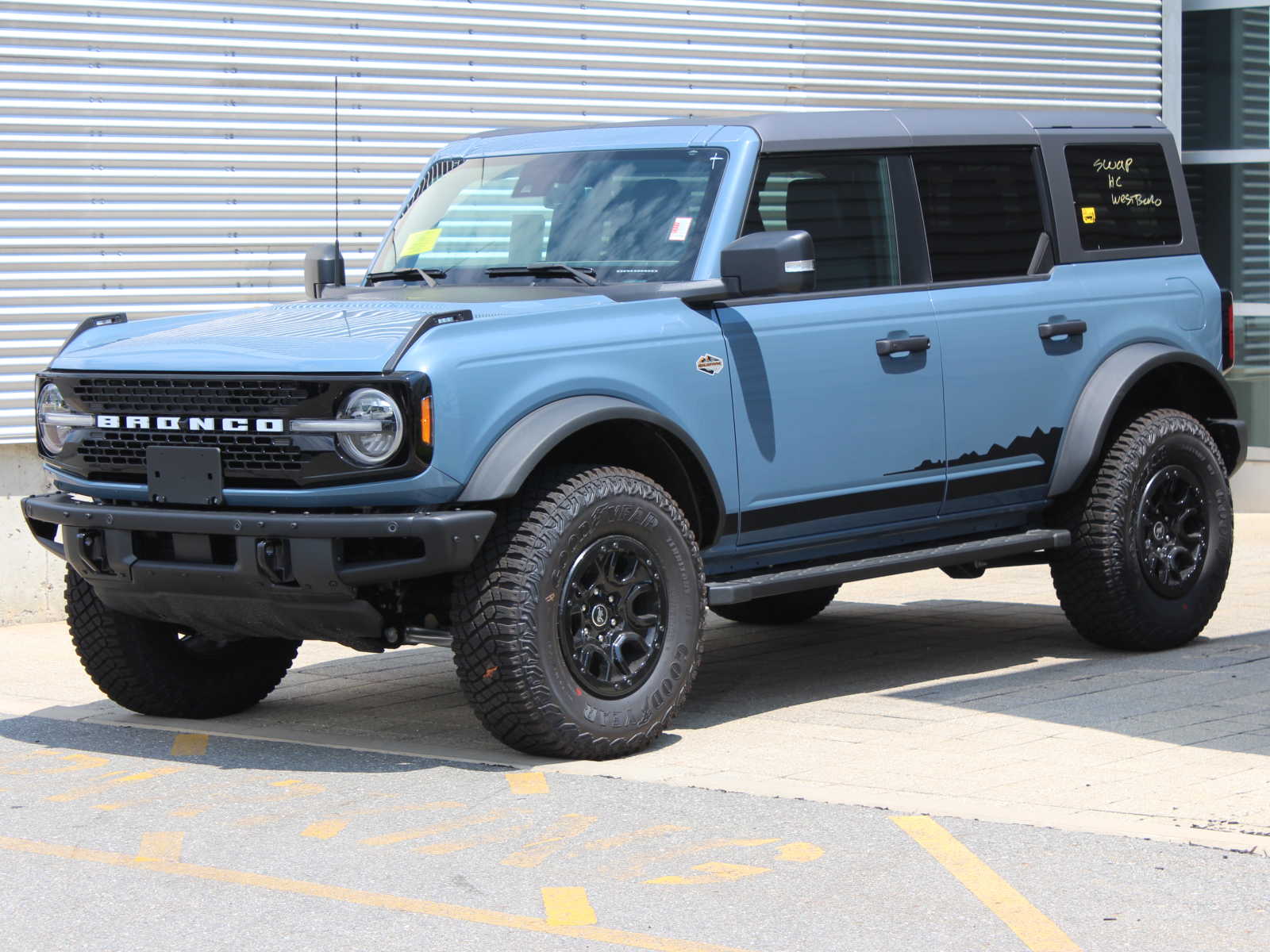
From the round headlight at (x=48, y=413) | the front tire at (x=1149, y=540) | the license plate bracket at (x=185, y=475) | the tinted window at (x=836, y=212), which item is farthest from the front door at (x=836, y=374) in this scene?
the round headlight at (x=48, y=413)

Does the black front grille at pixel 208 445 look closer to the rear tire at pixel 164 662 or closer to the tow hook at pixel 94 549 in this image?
the tow hook at pixel 94 549

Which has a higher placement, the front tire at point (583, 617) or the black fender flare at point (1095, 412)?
the black fender flare at point (1095, 412)

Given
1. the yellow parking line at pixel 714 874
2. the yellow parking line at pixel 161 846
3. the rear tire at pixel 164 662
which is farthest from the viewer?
the rear tire at pixel 164 662

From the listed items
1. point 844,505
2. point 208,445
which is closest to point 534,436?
point 208,445

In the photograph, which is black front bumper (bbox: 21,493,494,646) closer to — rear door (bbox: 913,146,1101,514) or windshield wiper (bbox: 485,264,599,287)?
windshield wiper (bbox: 485,264,599,287)

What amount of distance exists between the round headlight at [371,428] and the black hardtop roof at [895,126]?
1.95m

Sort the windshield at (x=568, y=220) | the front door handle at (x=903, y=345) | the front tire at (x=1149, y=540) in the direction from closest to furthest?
the windshield at (x=568, y=220), the front door handle at (x=903, y=345), the front tire at (x=1149, y=540)

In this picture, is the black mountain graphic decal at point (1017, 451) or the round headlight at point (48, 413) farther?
the black mountain graphic decal at point (1017, 451)

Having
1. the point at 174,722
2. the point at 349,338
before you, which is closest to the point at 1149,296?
the point at 349,338

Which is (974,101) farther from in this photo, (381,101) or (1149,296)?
(1149,296)

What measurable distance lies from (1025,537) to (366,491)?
9.50ft

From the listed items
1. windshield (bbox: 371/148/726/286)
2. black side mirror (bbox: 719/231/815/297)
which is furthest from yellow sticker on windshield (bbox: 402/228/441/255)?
black side mirror (bbox: 719/231/815/297)

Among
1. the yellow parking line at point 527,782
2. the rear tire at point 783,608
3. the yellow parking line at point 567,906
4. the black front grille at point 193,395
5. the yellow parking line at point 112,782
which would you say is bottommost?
the rear tire at point 783,608

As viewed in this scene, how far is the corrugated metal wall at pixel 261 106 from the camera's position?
10.6m
